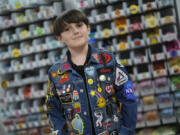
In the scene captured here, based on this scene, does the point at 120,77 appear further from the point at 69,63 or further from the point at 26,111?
the point at 26,111

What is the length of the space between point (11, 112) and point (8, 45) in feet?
Answer: 3.78

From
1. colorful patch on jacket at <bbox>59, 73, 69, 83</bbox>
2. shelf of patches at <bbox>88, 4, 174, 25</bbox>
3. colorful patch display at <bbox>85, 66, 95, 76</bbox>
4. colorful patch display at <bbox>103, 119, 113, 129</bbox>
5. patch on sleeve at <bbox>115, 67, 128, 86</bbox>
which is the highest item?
shelf of patches at <bbox>88, 4, 174, 25</bbox>

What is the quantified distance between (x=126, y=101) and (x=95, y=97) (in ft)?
0.65

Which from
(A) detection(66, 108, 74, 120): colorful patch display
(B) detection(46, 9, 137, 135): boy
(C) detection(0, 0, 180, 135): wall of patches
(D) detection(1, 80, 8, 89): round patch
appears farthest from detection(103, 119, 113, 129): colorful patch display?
(D) detection(1, 80, 8, 89): round patch

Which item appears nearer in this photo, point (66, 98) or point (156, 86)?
point (66, 98)

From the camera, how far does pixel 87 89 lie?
51.3 inches

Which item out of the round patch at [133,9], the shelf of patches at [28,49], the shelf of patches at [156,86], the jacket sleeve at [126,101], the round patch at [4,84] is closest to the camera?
the jacket sleeve at [126,101]

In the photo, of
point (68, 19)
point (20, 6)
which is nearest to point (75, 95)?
point (68, 19)

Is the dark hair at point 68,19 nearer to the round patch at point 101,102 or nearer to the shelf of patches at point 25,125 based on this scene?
the round patch at point 101,102

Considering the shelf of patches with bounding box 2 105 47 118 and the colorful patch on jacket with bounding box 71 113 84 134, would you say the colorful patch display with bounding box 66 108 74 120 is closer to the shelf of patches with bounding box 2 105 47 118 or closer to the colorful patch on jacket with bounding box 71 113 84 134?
the colorful patch on jacket with bounding box 71 113 84 134

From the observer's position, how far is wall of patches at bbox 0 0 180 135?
9.83 ft

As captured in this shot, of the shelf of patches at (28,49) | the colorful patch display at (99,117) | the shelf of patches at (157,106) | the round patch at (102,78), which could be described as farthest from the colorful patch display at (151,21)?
the colorful patch display at (99,117)

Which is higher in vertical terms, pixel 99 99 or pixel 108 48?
pixel 108 48

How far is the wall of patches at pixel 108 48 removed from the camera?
118 inches
